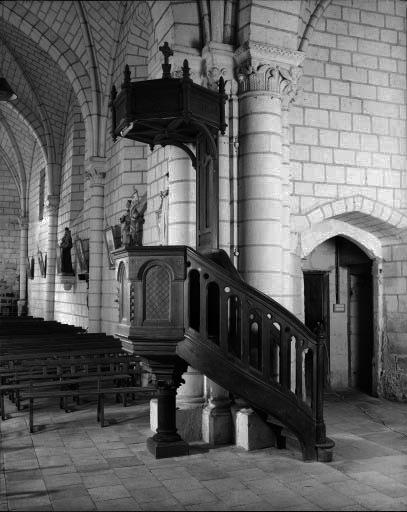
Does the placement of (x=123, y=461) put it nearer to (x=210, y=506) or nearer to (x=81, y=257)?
(x=210, y=506)

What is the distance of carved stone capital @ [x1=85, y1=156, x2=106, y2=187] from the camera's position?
1253 cm

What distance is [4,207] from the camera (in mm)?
23172

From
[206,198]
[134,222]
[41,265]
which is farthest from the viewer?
[41,265]

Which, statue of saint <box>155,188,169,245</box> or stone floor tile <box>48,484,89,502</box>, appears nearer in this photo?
stone floor tile <box>48,484,89,502</box>

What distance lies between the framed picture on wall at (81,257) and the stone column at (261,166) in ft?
24.5

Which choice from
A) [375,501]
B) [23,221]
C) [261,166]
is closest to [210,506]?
[375,501]

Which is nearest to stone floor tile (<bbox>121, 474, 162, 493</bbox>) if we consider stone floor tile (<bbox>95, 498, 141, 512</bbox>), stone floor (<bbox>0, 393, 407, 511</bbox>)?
stone floor (<bbox>0, 393, 407, 511</bbox>)

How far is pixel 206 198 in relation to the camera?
6.79 m

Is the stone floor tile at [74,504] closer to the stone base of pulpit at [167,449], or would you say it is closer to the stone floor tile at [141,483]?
the stone floor tile at [141,483]

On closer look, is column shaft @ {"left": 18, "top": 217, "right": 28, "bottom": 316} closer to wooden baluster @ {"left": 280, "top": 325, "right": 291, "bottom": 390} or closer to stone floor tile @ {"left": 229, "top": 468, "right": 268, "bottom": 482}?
wooden baluster @ {"left": 280, "top": 325, "right": 291, "bottom": 390}

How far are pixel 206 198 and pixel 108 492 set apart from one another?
3427mm

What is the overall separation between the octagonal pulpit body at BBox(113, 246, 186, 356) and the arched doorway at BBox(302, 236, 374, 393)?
191 inches

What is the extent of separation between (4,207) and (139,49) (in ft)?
46.6

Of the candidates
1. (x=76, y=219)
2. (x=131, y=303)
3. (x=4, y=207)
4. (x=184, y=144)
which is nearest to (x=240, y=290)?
(x=131, y=303)
